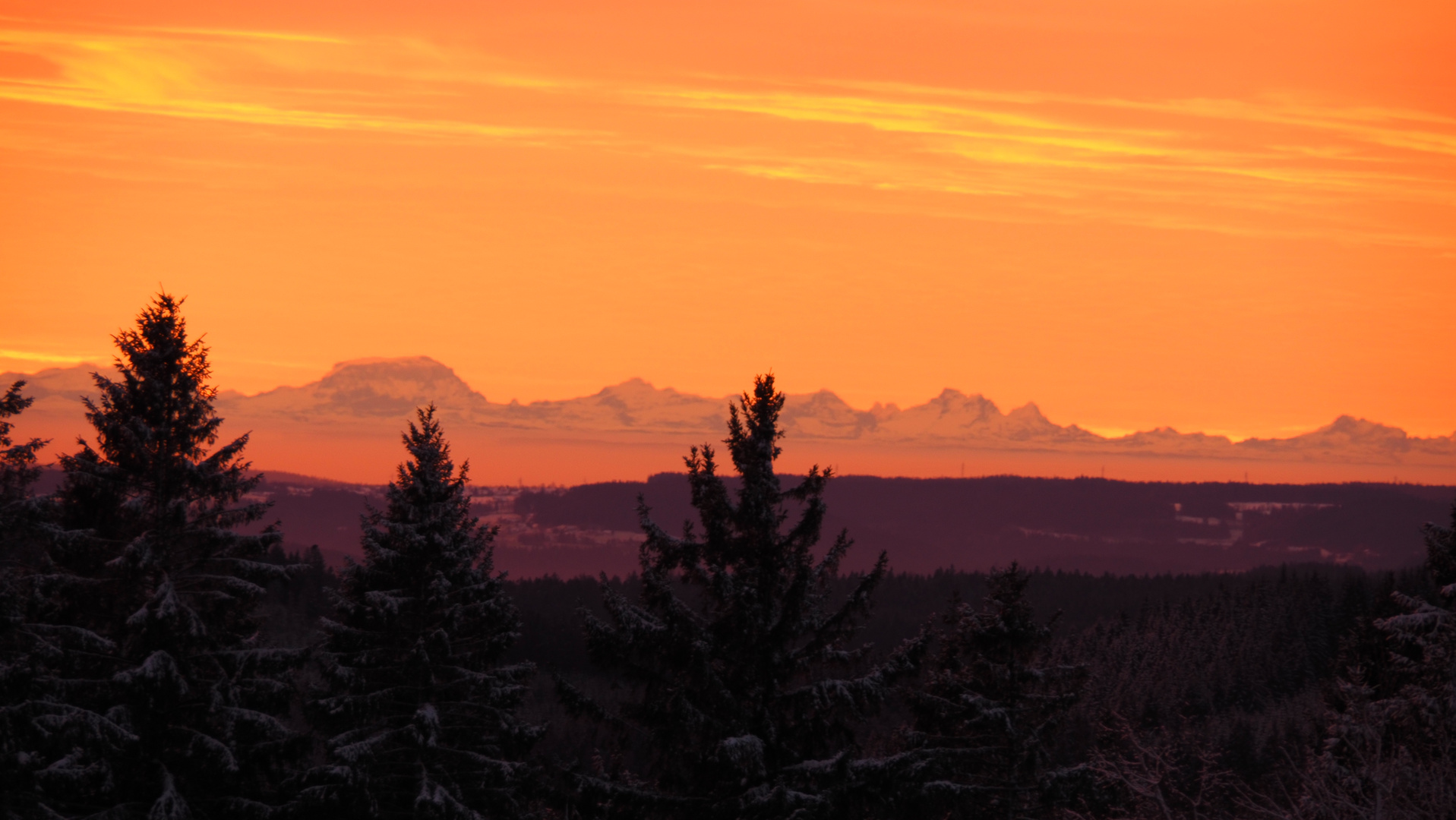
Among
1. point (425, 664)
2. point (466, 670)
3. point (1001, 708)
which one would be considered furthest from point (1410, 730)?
point (425, 664)

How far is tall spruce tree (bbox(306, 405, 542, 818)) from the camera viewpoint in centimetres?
2373

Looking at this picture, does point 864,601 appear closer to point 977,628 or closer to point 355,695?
point 977,628

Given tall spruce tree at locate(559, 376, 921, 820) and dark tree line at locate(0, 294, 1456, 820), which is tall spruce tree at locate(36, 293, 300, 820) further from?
tall spruce tree at locate(559, 376, 921, 820)

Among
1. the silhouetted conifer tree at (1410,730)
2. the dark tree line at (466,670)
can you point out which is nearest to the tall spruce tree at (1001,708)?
the dark tree line at (466,670)

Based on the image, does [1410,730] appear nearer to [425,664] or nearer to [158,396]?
[425,664]

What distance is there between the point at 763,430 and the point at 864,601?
321 cm

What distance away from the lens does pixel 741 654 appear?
806 inches

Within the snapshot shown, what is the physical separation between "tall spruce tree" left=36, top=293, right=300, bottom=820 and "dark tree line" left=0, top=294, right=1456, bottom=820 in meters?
0.06

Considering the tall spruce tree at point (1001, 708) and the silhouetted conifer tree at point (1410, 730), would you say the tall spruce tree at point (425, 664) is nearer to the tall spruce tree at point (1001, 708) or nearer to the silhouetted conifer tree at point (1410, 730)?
the tall spruce tree at point (1001, 708)

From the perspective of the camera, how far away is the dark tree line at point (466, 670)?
20.1 meters

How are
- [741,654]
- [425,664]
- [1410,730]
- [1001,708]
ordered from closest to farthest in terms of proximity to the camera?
1. [741,654]
2. [425,664]
3. [1001,708]
4. [1410,730]

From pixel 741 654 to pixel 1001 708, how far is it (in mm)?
8006

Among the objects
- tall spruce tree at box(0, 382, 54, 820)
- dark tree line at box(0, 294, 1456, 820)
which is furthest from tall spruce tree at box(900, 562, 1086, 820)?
tall spruce tree at box(0, 382, 54, 820)

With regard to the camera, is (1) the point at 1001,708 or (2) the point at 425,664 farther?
(1) the point at 1001,708
